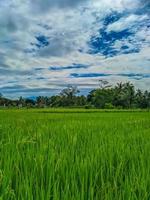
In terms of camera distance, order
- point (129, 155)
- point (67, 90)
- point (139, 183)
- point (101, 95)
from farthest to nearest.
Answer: point (67, 90) < point (101, 95) < point (129, 155) < point (139, 183)

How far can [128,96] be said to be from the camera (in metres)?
72.2

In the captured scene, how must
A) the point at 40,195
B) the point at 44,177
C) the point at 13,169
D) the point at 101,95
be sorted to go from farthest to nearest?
1. the point at 101,95
2. the point at 13,169
3. the point at 44,177
4. the point at 40,195

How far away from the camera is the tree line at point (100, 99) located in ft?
225

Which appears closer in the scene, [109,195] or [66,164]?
[109,195]

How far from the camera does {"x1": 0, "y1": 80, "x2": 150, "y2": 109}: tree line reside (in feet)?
225

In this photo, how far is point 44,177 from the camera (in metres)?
1.60

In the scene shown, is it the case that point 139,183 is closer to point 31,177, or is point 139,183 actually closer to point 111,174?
point 111,174

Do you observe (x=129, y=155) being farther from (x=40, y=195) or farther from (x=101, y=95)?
(x=101, y=95)

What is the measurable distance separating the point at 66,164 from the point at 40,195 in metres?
0.55

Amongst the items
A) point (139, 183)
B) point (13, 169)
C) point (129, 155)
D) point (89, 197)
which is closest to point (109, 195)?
point (89, 197)

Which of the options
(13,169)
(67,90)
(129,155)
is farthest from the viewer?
(67,90)

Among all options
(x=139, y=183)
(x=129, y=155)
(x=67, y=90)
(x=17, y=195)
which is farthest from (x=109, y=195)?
(x=67, y=90)

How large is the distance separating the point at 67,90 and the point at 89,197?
82.8 meters

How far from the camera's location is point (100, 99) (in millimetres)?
67875
